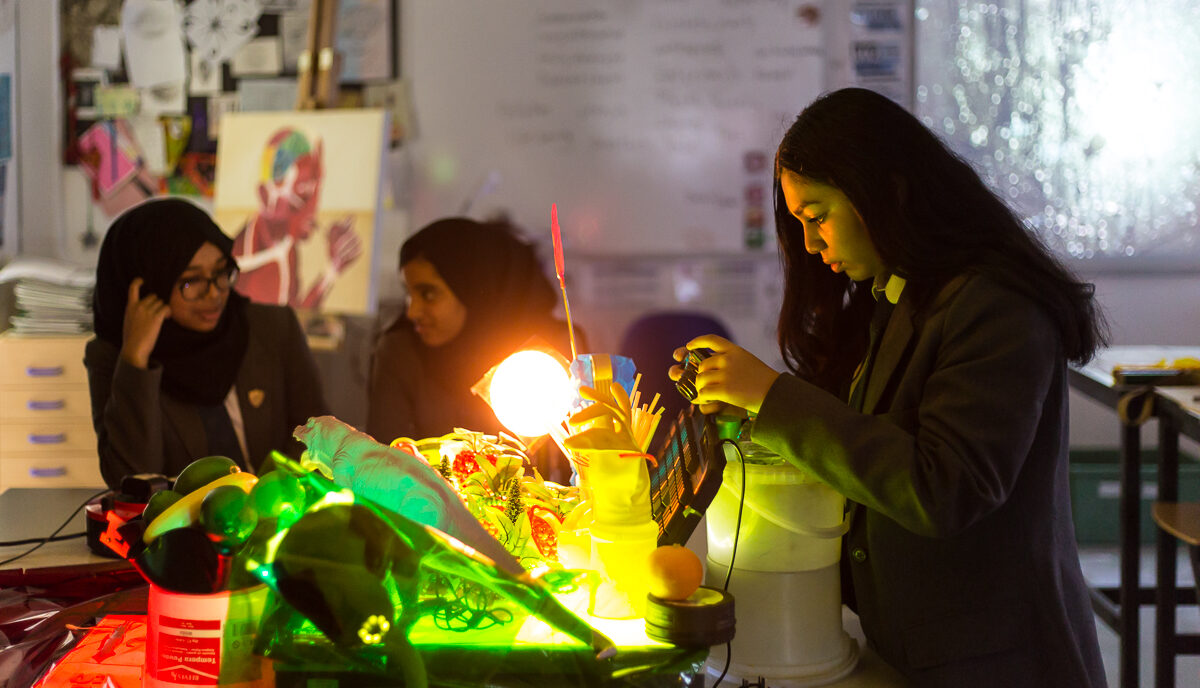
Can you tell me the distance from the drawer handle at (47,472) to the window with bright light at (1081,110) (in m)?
3.31

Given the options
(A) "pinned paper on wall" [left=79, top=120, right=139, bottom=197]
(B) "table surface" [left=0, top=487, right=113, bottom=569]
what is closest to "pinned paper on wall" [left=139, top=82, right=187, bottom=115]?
(A) "pinned paper on wall" [left=79, top=120, right=139, bottom=197]

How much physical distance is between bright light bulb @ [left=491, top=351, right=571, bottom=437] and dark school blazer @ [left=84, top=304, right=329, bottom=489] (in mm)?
1353

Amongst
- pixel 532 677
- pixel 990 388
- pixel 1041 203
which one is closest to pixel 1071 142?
pixel 1041 203

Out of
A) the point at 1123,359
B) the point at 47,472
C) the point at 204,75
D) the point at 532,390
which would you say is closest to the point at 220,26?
the point at 204,75

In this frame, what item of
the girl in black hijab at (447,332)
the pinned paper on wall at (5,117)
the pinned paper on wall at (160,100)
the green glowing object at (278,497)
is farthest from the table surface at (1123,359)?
the pinned paper on wall at (5,117)

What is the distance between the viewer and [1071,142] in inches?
155

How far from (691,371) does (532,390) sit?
0.65ft

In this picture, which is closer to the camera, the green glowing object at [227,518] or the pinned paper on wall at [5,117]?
the green glowing object at [227,518]

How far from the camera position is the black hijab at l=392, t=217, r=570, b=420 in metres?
2.88

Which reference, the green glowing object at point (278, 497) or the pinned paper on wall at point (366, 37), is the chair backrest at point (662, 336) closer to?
the pinned paper on wall at point (366, 37)

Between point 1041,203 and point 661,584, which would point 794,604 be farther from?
point 1041,203

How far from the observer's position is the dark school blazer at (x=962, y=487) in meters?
1.08

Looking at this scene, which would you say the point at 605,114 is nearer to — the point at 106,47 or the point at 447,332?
the point at 447,332

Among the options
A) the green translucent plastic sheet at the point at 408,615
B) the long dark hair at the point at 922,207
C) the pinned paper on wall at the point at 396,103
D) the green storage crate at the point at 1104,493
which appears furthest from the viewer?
the pinned paper on wall at the point at 396,103
